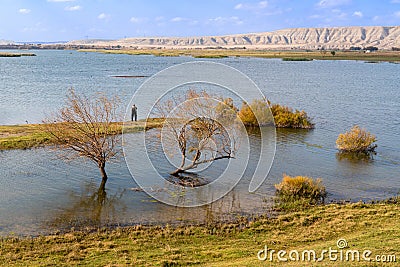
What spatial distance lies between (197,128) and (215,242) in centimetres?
784

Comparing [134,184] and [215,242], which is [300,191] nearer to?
[215,242]

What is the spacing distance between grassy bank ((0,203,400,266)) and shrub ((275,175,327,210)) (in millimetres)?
2207

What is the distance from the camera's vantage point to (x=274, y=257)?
13.3 meters

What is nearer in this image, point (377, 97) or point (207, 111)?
point (207, 111)

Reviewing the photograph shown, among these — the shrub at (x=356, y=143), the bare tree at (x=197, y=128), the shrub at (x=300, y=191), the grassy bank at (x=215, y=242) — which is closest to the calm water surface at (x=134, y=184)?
the shrub at (x=300, y=191)

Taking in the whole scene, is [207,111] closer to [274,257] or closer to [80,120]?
[80,120]

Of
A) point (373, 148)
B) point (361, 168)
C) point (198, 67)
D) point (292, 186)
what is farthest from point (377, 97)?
point (198, 67)

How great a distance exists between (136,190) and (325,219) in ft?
29.0

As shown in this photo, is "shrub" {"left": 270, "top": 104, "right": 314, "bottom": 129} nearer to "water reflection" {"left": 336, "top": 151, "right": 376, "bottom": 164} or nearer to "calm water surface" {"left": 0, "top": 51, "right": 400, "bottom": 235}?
"calm water surface" {"left": 0, "top": 51, "right": 400, "bottom": 235}

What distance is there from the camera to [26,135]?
3159cm

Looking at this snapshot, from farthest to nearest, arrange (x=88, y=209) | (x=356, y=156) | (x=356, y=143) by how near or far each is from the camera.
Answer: (x=356, y=143) → (x=356, y=156) → (x=88, y=209)

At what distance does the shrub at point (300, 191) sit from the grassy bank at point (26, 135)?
8761 millimetres

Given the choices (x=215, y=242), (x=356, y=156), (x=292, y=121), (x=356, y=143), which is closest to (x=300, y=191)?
(x=215, y=242)

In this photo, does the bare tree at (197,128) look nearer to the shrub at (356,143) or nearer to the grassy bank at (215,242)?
the grassy bank at (215,242)
